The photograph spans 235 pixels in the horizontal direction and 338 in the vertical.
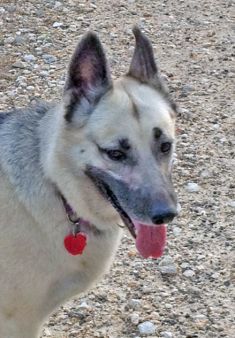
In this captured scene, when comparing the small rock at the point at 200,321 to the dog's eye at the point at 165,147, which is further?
the small rock at the point at 200,321

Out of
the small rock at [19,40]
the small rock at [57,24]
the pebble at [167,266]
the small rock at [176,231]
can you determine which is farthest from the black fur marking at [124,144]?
the small rock at [57,24]

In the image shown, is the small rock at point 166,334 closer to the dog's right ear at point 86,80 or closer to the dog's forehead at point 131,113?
the dog's forehead at point 131,113

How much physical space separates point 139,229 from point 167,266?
55.7 inches

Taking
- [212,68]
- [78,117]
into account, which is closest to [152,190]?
[78,117]

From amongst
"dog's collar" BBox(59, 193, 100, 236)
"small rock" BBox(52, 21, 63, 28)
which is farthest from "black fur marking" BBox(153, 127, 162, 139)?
"small rock" BBox(52, 21, 63, 28)

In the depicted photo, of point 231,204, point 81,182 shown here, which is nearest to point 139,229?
point 81,182

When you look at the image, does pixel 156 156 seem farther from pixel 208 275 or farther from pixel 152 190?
pixel 208 275

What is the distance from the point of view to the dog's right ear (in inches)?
151

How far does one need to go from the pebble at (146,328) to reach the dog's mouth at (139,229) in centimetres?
90

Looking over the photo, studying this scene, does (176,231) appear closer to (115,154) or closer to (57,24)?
(115,154)

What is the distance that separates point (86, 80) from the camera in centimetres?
390

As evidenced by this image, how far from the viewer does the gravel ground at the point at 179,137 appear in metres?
4.83

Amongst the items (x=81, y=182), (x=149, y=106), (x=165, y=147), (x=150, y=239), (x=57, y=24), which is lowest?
(x=57, y=24)

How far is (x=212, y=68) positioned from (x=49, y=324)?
3424 millimetres
